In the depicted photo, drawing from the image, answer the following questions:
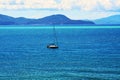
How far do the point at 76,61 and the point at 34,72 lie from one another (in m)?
25.0

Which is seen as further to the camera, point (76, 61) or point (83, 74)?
point (76, 61)

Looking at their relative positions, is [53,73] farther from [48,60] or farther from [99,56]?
[99,56]

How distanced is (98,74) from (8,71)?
73.4 feet

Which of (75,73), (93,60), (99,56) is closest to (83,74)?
(75,73)

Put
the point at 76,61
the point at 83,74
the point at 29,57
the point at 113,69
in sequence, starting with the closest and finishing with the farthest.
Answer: the point at 83,74 → the point at 113,69 → the point at 76,61 → the point at 29,57

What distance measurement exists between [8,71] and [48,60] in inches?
999

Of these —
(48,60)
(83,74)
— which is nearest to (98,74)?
(83,74)

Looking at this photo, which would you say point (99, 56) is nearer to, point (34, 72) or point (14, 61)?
point (14, 61)

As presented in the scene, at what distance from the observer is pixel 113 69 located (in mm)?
108812

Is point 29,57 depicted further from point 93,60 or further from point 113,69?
point 113,69

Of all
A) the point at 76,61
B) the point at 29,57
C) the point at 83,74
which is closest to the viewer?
the point at 83,74

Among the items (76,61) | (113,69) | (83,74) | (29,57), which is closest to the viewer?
(83,74)

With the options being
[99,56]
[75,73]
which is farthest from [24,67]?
[99,56]

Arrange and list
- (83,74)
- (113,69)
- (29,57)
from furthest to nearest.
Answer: (29,57)
(113,69)
(83,74)
